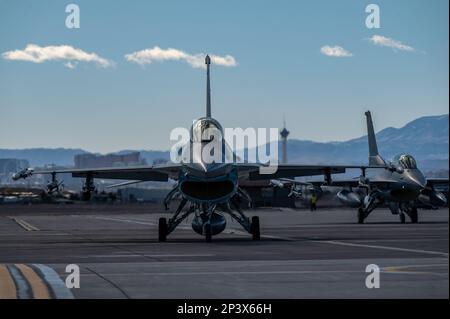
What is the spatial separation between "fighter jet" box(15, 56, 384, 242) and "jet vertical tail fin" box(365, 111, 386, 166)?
17239 millimetres

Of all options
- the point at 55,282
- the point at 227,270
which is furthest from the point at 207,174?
the point at 55,282

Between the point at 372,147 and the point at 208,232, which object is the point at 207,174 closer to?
the point at 208,232

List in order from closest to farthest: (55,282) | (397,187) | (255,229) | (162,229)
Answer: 1. (55,282)
2. (162,229)
3. (255,229)
4. (397,187)

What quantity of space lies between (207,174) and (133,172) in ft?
16.4

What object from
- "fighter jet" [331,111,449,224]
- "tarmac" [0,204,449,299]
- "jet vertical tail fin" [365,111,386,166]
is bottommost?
"tarmac" [0,204,449,299]

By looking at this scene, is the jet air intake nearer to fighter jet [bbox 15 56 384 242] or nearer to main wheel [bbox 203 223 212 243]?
fighter jet [bbox 15 56 384 242]

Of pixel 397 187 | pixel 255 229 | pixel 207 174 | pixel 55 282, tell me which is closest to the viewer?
pixel 55 282

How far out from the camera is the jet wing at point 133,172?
2934 cm

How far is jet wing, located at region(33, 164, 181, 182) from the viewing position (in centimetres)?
2934

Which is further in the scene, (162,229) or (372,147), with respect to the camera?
(372,147)

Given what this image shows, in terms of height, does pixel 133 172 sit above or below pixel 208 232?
A: above

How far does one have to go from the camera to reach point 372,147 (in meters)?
49.2

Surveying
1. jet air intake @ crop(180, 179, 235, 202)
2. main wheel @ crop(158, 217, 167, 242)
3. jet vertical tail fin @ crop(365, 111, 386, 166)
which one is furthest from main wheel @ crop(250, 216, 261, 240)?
jet vertical tail fin @ crop(365, 111, 386, 166)

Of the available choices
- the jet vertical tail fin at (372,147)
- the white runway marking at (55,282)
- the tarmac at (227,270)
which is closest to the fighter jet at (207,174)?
the tarmac at (227,270)
